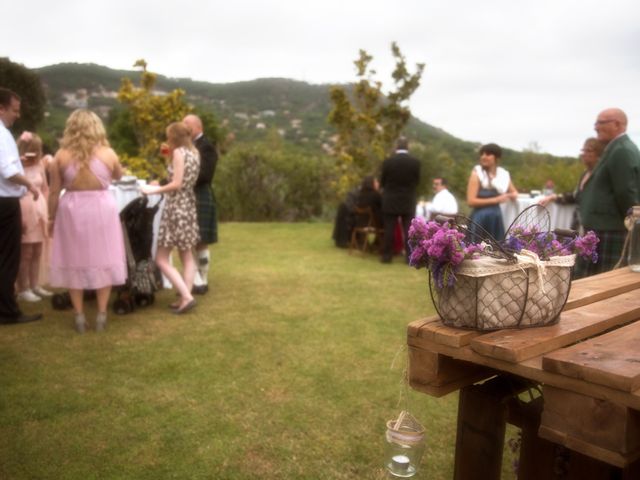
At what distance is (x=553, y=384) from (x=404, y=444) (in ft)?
2.55

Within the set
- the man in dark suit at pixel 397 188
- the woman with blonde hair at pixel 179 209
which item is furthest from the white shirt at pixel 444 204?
the woman with blonde hair at pixel 179 209

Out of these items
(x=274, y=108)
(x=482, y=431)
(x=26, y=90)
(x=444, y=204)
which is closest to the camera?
(x=482, y=431)

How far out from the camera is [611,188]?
3.72 metres

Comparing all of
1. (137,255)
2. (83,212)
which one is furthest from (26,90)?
(83,212)

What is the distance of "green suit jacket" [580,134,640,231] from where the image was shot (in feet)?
11.8

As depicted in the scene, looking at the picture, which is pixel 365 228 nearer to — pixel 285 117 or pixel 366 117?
pixel 366 117

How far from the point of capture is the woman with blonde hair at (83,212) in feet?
13.7

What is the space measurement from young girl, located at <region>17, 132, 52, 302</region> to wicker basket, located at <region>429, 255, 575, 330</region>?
15.4 ft

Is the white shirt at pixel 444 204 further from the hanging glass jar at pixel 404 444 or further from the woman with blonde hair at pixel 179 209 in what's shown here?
the hanging glass jar at pixel 404 444

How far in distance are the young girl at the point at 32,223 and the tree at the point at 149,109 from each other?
311 inches

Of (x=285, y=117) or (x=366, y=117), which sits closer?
(x=366, y=117)

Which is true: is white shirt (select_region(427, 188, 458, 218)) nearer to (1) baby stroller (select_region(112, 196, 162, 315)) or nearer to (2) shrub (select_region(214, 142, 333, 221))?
(1) baby stroller (select_region(112, 196, 162, 315))

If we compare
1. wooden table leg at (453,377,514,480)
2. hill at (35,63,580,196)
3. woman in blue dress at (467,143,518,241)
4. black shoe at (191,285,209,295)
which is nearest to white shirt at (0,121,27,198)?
black shoe at (191,285,209,295)

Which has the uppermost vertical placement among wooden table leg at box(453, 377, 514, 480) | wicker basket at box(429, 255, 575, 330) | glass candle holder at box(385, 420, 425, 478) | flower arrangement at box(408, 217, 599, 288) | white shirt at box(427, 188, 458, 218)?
flower arrangement at box(408, 217, 599, 288)
